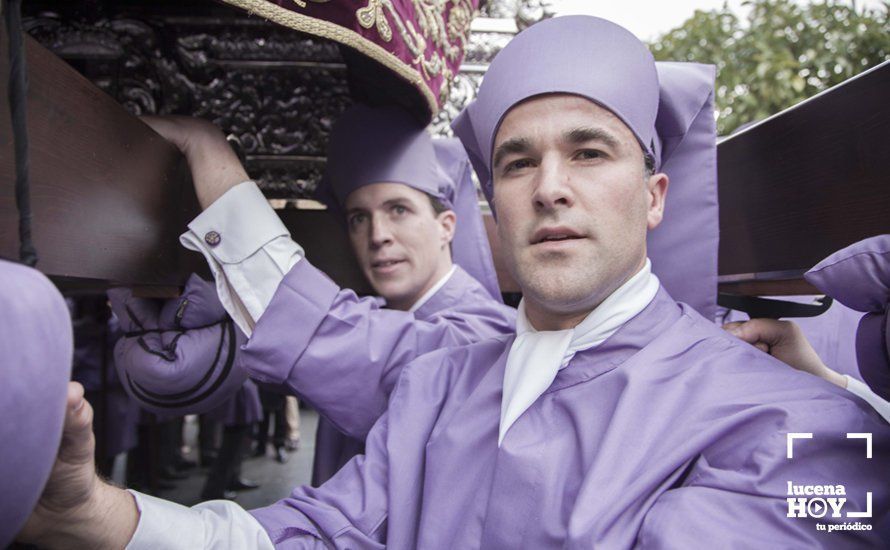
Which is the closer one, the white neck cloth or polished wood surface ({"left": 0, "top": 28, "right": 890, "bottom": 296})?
polished wood surface ({"left": 0, "top": 28, "right": 890, "bottom": 296})

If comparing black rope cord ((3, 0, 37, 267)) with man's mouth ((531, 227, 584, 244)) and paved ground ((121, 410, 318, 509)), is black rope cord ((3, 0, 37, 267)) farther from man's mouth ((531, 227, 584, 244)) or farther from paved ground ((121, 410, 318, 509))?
paved ground ((121, 410, 318, 509))

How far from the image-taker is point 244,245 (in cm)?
157

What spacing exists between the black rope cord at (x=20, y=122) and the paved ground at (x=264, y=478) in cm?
418

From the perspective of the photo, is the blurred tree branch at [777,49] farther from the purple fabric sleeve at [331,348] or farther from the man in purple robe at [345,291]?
the purple fabric sleeve at [331,348]

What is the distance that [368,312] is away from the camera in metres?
1.68

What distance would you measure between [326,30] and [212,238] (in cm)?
60

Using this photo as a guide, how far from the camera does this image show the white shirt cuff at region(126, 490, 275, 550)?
1.08 meters

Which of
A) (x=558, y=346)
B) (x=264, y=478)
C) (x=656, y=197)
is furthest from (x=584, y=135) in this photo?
(x=264, y=478)

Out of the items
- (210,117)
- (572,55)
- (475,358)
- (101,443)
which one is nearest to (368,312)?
(475,358)

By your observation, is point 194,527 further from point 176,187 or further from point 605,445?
point 176,187

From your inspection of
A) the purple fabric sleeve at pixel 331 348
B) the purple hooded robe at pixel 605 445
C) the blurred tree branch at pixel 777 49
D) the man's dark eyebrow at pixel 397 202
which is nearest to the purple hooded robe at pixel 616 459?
the purple hooded robe at pixel 605 445

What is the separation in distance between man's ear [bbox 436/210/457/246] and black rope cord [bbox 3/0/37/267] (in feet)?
5.48

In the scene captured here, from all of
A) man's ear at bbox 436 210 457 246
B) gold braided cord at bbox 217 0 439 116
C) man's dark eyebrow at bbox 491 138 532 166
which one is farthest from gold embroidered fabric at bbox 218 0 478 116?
man's ear at bbox 436 210 457 246

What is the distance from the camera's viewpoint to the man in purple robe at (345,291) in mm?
1559
